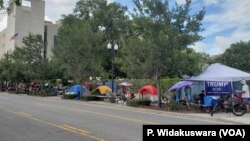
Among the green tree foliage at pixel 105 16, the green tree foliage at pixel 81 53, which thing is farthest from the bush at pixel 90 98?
the green tree foliage at pixel 105 16

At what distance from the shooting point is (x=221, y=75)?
2548 centimetres

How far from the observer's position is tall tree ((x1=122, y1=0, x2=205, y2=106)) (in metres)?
27.1

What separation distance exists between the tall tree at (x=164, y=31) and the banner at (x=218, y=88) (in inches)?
132

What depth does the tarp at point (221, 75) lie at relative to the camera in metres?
25.2

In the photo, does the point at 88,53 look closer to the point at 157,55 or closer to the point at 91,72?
the point at 91,72

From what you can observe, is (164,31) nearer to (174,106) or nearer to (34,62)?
(174,106)

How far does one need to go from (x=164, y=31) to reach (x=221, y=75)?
16.1 feet

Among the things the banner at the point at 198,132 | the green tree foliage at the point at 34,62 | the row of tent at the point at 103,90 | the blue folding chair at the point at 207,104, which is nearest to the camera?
the banner at the point at 198,132

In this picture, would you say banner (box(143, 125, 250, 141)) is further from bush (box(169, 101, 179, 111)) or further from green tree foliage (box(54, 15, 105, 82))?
green tree foliage (box(54, 15, 105, 82))

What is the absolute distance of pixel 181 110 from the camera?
24969 millimetres

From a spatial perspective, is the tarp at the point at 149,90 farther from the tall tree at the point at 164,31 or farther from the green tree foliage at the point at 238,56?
the green tree foliage at the point at 238,56

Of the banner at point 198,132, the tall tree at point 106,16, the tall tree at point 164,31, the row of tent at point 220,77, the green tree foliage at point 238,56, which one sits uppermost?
the tall tree at point 106,16

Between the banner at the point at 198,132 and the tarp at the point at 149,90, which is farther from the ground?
the tarp at the point at 149,90

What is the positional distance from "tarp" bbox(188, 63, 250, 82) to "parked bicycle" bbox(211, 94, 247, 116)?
8.02 ft
